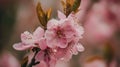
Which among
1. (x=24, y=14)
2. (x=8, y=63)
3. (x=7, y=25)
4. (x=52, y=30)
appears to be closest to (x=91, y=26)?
(x=24, y=14)

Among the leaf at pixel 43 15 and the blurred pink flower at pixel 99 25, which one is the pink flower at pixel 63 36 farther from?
the blurred pink flower at pixel 99 25

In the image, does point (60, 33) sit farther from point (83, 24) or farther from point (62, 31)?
point (83, 24)

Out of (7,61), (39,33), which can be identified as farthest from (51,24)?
(7,61)

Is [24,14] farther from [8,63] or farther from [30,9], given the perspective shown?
[8,63]

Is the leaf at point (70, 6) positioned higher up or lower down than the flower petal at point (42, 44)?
higher up

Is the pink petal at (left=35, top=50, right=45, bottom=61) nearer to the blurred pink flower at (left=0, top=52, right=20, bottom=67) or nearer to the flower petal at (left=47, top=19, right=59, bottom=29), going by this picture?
the flower petal at (left=47, top=19, right=59, bottom=29)

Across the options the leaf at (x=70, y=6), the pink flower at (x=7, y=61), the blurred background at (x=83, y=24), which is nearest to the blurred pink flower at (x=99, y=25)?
the blurred background at (x=83, y=24)
